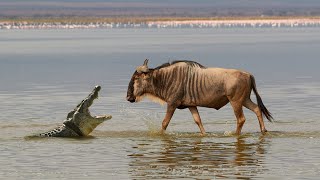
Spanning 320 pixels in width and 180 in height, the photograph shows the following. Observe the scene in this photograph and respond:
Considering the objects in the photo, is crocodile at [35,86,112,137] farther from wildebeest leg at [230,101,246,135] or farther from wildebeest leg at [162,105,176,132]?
wildebeest leg at [230,101,246,135]

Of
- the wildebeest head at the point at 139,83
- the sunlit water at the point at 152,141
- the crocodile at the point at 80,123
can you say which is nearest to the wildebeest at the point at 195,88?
the wildebeest head at the point at 139,83

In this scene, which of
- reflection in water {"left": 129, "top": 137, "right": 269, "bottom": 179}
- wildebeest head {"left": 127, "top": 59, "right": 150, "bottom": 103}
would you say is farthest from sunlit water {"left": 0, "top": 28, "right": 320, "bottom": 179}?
wildebeest head {"left": 127, "top": 59, "right": 150, "bottom": 103}

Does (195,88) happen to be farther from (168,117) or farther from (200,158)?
(200,158)

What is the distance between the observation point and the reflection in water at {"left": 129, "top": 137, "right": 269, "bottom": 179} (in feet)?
58.9

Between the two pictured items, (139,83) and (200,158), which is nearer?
(200,158)

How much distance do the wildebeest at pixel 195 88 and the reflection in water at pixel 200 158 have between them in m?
0.85

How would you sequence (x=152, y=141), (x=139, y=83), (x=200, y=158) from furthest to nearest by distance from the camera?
(x=139, y=83) < (x=152, y=141) < (x=200, y=158)

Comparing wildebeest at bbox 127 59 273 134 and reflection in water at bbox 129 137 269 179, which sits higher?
wildebeest at bbox 127 59 273 134

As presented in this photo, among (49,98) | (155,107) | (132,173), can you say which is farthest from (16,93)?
(132,173)

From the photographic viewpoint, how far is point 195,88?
2370cm

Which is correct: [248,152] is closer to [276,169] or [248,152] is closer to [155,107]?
[276,169]

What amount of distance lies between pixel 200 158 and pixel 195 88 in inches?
160

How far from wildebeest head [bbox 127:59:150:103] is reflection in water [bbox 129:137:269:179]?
1631 mm

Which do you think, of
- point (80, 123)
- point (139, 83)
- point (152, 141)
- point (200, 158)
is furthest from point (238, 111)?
point (200, 158)
